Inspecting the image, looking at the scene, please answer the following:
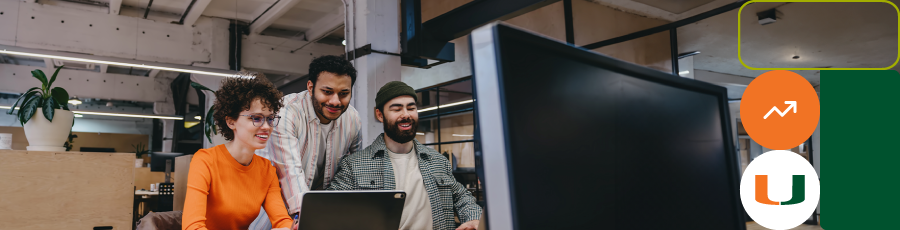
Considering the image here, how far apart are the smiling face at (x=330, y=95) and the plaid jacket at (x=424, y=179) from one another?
7.6 inches

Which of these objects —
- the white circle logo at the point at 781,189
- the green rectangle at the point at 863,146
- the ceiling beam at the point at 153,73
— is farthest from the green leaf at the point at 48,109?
the ceiling beam at the point at 153,73

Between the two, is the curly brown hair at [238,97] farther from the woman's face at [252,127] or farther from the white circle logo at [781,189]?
the white circle logo at [781,189]

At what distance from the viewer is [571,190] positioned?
0.59m

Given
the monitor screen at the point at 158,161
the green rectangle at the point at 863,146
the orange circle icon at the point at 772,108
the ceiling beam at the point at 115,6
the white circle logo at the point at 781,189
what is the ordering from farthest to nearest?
the ceiling beam at the point at 115,6
the monitor screen at the point at 158,161
the white circle logo at the point at 781,189
the green rectangle at the point at 863,146
the orange circle icon at the point at 772,108

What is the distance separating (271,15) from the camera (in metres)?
7.71

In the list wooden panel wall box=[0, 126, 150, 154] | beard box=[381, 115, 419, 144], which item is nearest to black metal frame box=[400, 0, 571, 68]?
beard box=[381, 115, 419, 144]

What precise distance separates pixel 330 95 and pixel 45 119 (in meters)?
1.35

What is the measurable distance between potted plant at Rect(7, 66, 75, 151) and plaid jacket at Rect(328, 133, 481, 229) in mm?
1327

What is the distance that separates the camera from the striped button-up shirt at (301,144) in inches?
70.8

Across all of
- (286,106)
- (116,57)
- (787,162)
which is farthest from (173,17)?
(787,162)

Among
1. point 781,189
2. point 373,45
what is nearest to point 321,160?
point 373,45

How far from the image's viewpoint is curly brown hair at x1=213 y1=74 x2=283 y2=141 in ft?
5.63

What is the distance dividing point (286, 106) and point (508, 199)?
160cm

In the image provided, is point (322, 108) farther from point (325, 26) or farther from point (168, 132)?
point (168, 132)
